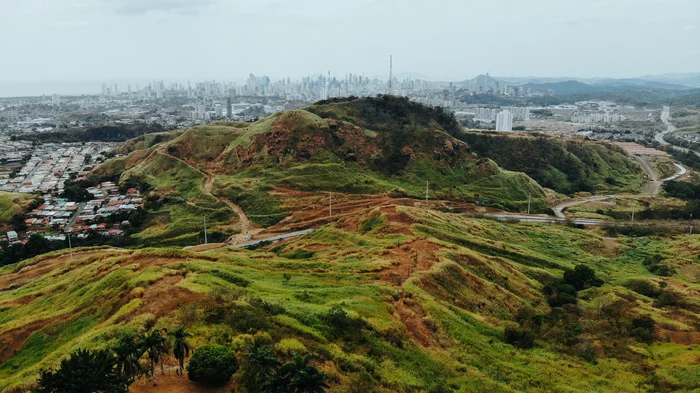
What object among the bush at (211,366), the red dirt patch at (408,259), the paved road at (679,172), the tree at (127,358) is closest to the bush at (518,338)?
the red dirt patch at (408,259)

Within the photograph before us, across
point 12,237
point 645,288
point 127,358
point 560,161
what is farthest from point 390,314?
point 560,161

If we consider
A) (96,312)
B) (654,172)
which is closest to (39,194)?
(96,312)

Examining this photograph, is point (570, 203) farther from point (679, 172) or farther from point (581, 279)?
point (679, 172)

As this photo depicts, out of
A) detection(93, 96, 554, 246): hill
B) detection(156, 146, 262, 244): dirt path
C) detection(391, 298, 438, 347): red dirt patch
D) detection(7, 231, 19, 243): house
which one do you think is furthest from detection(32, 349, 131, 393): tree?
detection(7, 231, 19, 243): house

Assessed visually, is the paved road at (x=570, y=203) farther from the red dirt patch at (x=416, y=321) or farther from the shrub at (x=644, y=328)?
the red dirt patch at (x=416, y=321)

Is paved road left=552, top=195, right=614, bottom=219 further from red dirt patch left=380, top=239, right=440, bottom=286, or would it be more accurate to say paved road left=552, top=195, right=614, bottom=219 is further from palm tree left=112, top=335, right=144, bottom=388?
palm tree left=112, top=335, right=144, bottom=388
